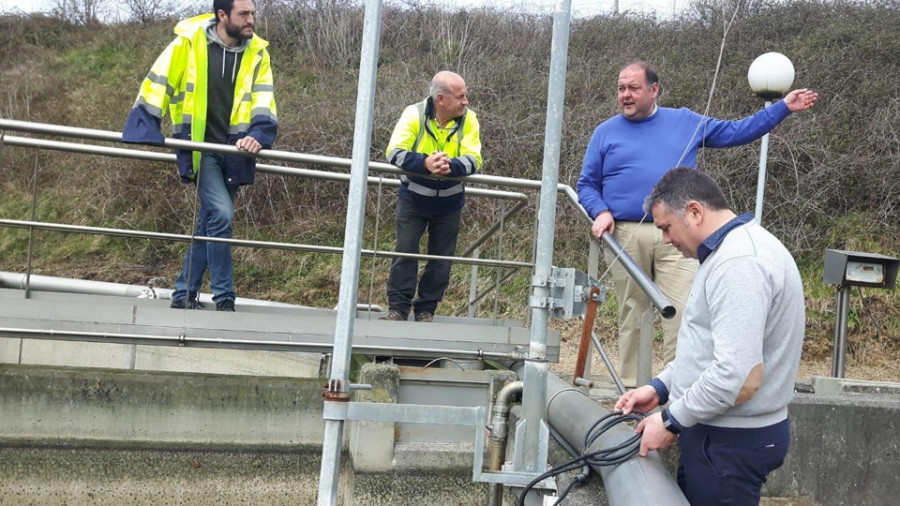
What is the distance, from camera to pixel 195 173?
5.28m

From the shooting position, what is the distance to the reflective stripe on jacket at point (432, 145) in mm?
5398

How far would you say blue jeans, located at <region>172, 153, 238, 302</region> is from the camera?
530cm

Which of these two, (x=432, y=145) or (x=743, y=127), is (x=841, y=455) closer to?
(x=743, y=127)

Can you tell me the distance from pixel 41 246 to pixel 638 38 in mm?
10389

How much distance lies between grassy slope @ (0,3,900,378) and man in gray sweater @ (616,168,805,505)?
7245 mm

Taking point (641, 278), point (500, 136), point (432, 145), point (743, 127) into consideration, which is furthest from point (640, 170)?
point (500, 136)

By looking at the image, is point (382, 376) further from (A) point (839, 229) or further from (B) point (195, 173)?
(A) point (839, 229)

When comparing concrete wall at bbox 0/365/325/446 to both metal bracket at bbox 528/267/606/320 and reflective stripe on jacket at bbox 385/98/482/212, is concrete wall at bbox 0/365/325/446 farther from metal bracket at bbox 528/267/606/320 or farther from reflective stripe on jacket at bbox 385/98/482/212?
metal bracket at bbox 528/267/606/320

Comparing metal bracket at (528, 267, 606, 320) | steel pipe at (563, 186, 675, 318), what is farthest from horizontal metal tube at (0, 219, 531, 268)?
metal bracket at (528, 267, 606, 320)

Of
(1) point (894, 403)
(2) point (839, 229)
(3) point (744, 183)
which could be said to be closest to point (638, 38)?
(3) point (744, 183)

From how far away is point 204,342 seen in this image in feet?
16.2

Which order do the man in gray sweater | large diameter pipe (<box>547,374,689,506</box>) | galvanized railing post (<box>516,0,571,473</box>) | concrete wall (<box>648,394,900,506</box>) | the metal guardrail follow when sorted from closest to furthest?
the man in gray sweater, large diameter pipe (<box>547,374,689,506</box>), galvanized railing post (<box>516,0,571,473</box>), the metal guardrail, concrete wall (<box>648,394,900,506</box>)

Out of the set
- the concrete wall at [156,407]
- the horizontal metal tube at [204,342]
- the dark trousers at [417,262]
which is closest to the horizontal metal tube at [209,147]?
the dark trousers at [417,262]

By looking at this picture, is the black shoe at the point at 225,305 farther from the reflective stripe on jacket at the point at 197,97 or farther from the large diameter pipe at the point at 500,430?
the large diameter pipe at the point at 500,430
